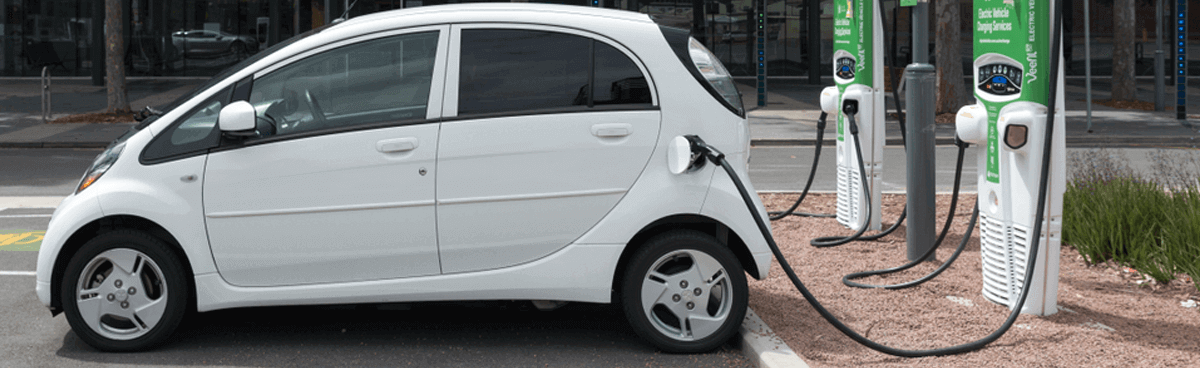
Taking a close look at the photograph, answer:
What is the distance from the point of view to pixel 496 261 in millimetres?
5086

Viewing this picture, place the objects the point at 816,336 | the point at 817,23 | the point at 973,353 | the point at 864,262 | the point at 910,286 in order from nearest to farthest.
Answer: the point at 973,353
the point at 816,336
the point at 910,286
the point at 864,262
the point at 817,23

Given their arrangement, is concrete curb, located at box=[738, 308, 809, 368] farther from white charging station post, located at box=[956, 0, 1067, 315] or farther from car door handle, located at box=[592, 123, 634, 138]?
white charging station post, located at box=[956, 0, 1067, 315]

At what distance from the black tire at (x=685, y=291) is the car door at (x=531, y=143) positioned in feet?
1.03

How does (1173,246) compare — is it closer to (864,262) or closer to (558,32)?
(864,262)

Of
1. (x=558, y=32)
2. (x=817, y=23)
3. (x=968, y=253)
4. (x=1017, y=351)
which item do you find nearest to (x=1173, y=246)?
(x=968, y=253)

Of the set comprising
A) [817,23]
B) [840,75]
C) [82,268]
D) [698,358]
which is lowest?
[698,358]

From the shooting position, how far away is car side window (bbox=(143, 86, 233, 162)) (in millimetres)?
5047

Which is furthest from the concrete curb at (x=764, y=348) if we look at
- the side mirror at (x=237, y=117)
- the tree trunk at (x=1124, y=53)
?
the tree trunk at (x=1124, y=53)

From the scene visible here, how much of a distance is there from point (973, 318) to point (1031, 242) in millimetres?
458

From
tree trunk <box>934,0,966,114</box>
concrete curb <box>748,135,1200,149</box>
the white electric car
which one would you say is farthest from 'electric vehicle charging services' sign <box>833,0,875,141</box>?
tree trunk <box>934,0,966,114</box>

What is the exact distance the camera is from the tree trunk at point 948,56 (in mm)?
18761

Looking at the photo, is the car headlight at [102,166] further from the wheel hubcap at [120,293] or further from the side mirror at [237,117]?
the side mirror at [237,117]

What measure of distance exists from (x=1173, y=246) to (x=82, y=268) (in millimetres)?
5682

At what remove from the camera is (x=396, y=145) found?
5.00m
